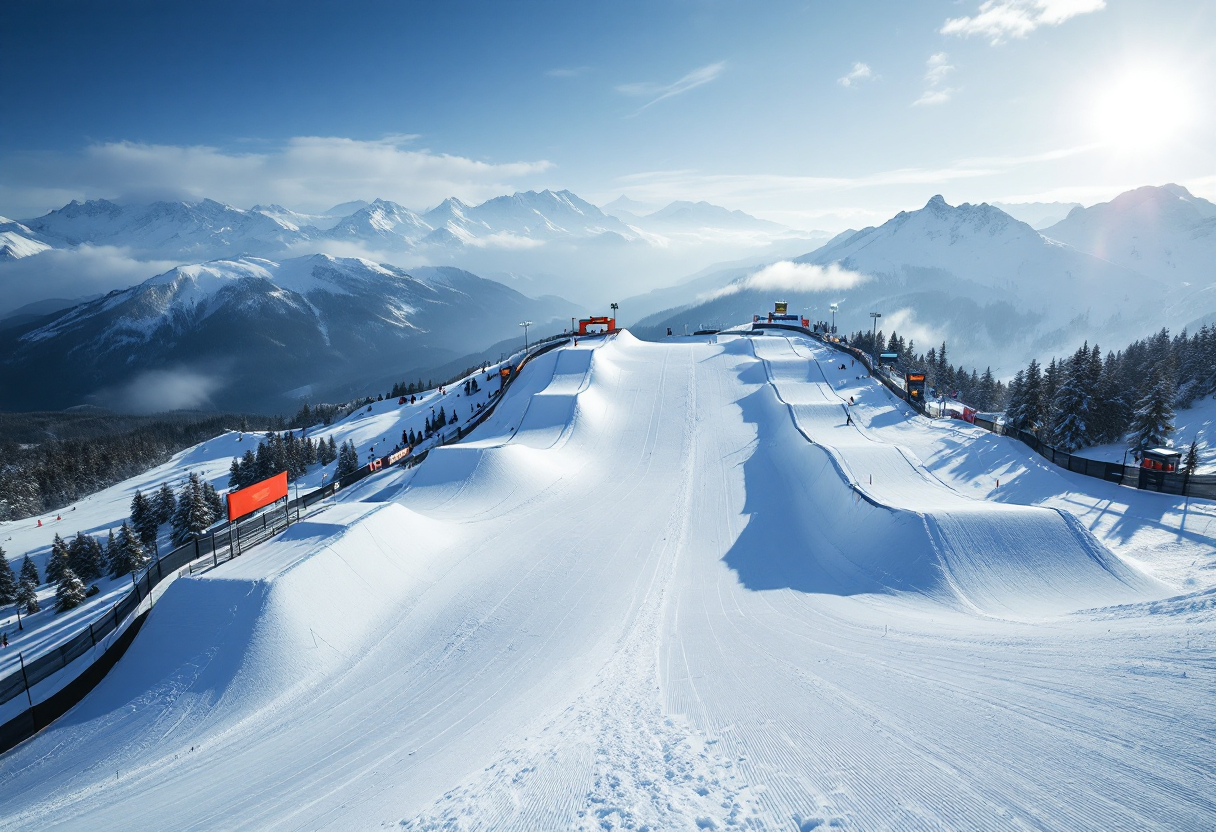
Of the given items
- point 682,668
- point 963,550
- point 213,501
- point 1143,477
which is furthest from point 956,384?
point 213,501

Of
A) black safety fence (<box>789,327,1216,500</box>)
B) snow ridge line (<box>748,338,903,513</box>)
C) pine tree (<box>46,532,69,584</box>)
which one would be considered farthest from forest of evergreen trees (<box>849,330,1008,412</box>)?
pine tree (<box>46,532,69,584</box>)

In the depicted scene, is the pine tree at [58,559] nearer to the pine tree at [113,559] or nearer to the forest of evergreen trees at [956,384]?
the pine tree at [113,559]

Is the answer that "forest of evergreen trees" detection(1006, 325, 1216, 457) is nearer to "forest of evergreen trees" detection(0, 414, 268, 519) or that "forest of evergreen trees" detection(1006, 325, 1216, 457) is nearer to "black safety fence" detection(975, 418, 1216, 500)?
"black safety fence" detection(975, 418, 1216, 500)

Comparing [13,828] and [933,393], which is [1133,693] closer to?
[13,828]

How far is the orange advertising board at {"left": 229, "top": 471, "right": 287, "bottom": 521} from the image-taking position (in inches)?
745

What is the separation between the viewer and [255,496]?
65.5ft

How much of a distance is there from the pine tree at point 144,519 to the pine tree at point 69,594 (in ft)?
38.5

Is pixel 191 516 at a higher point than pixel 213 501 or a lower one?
higher

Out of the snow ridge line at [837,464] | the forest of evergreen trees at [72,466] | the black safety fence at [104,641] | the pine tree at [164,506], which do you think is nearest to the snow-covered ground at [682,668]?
the snow ridge line at [837,464]

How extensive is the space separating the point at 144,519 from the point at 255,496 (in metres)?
37.3

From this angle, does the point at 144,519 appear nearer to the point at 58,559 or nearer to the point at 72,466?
the point at 58,559

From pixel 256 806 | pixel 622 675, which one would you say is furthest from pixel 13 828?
pixel 622 675

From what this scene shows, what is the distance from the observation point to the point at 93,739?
1223 centimetres

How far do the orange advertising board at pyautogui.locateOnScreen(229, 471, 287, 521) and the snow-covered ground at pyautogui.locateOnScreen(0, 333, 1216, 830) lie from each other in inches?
80.8
